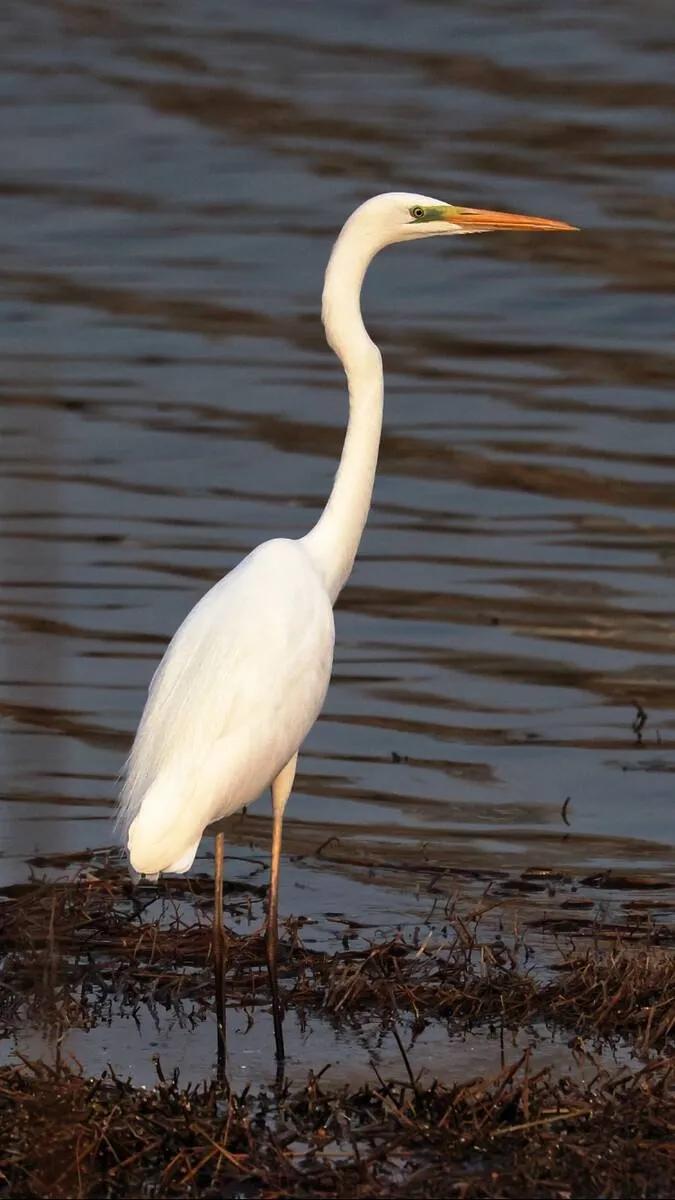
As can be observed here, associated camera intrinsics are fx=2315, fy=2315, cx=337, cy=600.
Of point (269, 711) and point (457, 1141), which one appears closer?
point (457, 1141)

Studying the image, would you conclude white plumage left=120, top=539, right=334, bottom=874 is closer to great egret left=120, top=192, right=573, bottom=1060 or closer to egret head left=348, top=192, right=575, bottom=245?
great egret left=120, top=192, right=573, bottom=1060

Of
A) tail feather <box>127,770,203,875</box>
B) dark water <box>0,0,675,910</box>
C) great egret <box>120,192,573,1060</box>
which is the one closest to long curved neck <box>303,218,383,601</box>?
great egret <box>120,192,573,1060</box>

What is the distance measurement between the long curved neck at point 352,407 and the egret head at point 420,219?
0.05 metres

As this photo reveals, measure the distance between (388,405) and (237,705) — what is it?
6.09m

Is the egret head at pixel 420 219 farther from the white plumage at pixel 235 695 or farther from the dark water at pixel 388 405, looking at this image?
the dark water at pixel 388 405

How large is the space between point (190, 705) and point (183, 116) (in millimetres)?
13590

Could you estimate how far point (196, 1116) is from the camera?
4.30 m

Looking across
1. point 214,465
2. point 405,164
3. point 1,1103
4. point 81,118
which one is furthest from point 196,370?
point 1,1103

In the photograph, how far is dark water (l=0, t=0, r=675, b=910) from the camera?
7312 mm

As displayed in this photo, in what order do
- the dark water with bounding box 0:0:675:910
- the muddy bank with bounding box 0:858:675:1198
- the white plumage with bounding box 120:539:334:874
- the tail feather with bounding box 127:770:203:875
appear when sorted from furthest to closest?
the dark water with bounding box 0:0:675:910, the white plumage with bounding box 120:539:334:874, the tail feather with bounding box 127:770:203:875, the muddy bank with bounding box 0:858:675:1198

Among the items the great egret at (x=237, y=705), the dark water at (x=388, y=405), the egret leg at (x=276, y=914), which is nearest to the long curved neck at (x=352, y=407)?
the great egret at (x=237, y=705)

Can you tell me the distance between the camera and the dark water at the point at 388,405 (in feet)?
24.0

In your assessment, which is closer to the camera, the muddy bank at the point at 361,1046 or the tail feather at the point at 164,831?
the muddy bank at the point at 361,1046

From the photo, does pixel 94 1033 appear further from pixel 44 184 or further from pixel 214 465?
pixel 44 184
